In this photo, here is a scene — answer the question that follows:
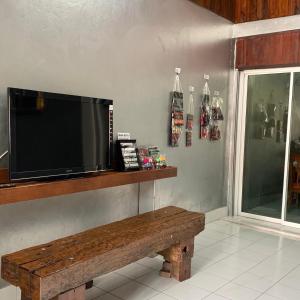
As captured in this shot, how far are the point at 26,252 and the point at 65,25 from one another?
5.47 feet

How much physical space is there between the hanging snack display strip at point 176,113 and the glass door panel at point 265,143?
1.41 meters

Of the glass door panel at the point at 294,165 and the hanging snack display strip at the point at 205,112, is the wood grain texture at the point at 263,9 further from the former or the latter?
the hanging snack display strip at the point at 205,112

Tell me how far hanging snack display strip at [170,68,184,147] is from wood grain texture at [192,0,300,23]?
1039mm

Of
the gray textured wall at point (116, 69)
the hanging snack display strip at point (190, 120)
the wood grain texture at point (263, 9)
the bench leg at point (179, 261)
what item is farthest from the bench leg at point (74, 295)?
the wood grain texture at point (263, 9)

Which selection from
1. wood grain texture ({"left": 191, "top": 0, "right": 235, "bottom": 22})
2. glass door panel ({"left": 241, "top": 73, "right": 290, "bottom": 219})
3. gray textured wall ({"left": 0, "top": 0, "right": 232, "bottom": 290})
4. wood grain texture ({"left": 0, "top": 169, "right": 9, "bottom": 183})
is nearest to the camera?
wood grain texture ({"left": 0, "top": 169, "right": 9, "bottom": 183})

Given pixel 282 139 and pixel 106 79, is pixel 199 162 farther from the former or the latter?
pixel 106 79

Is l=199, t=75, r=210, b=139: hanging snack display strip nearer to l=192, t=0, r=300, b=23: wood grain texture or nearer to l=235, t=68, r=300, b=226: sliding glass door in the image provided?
l=235, t=68, r=300, b=226: sliding glass door

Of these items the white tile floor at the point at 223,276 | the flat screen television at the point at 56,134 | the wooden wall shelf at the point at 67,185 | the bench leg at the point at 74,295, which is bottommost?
the white tile floor at the point at 223,276

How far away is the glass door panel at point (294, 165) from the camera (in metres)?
4.40

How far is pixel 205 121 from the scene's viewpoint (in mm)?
4254

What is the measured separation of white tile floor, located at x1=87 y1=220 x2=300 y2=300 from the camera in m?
2.62

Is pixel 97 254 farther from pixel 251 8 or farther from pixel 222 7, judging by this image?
pixel 251 8

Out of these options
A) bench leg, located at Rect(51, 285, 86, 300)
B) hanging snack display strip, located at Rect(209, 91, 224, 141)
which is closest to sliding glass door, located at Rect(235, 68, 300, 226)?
hanging snack display strip, located at Rect(209, 91, 224, 141)

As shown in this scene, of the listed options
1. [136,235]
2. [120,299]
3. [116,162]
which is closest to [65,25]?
[116,162]
